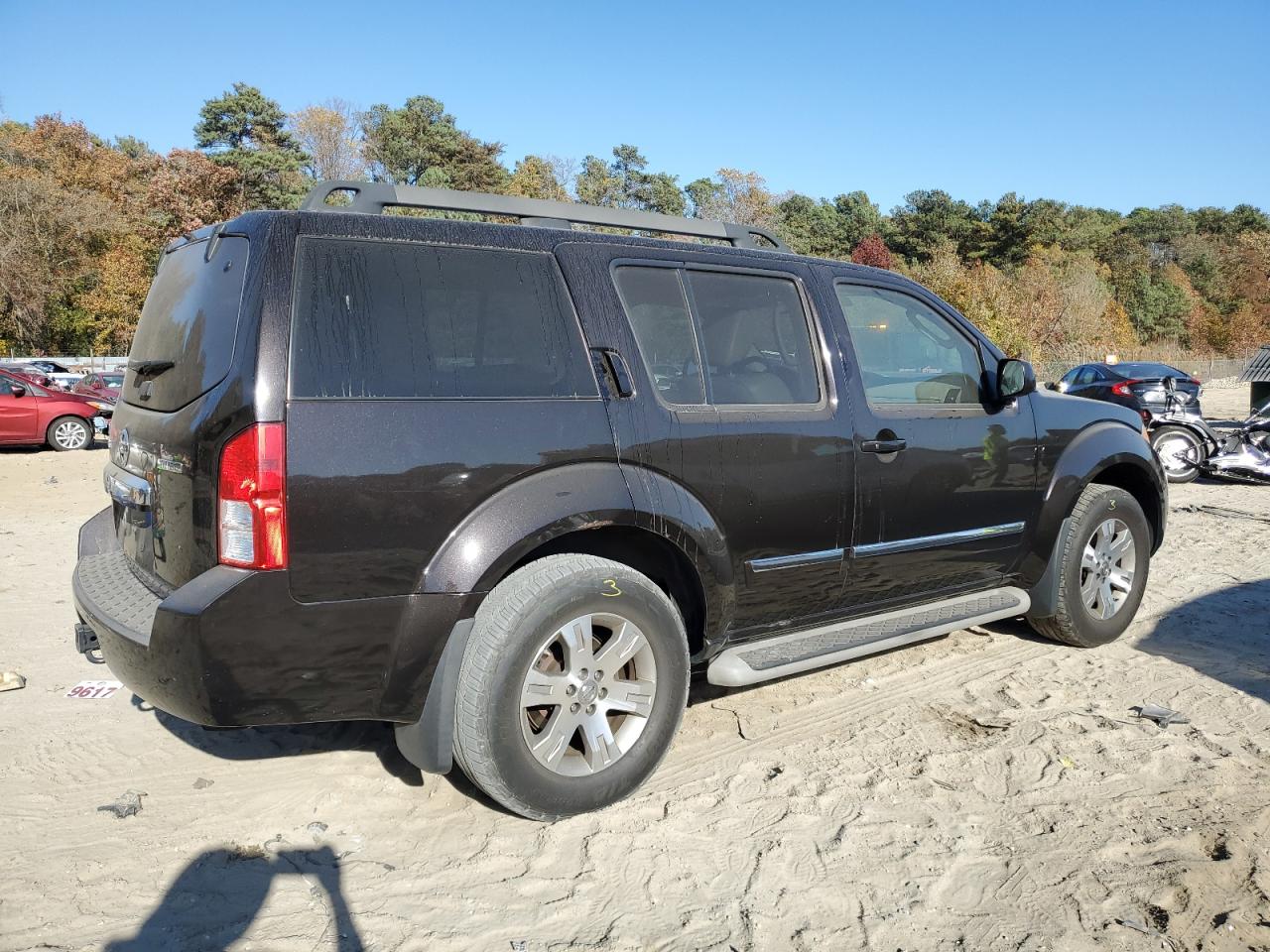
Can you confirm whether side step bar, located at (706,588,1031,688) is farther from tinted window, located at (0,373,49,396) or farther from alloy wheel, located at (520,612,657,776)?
tinted window, located at (0,373,49,396)

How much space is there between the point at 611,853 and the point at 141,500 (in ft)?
6.38

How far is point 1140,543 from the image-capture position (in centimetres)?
536

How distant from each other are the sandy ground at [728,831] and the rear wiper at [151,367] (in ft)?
4.96

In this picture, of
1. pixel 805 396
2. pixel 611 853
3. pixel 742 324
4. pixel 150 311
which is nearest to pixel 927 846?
pixel 611 853

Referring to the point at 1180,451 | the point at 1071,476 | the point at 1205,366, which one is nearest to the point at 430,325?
the point at 1071,476

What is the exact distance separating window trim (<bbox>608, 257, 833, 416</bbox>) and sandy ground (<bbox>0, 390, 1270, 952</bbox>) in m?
1.38

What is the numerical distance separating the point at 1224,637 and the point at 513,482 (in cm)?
443

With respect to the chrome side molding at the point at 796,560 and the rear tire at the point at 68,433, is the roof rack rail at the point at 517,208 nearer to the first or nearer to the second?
the chrome side molding at the point at 796,560

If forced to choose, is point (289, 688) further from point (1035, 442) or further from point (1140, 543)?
point (1140, 543)

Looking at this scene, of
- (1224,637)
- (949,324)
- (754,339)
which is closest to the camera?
(754,339)

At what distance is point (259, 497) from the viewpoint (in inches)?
108

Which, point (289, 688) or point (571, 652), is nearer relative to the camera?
point (289, 688)

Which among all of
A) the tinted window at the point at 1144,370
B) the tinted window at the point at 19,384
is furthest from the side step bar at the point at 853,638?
the tinted window at the point at 19,384

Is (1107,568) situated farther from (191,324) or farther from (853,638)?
(191,324)
